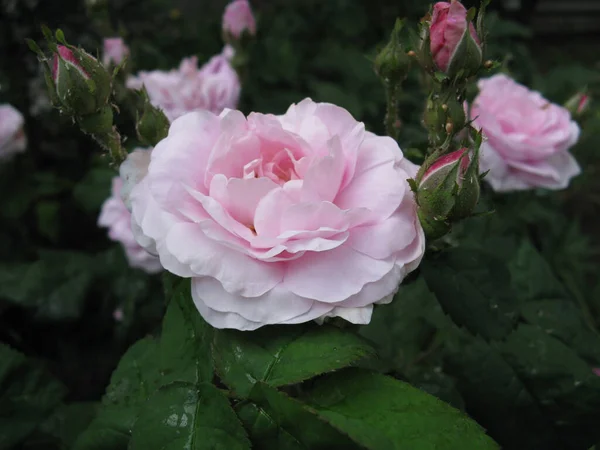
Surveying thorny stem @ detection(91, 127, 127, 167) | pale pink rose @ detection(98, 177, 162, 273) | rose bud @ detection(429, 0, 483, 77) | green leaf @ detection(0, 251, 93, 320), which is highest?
rose bud @ detection(429, 0, 483, 77)

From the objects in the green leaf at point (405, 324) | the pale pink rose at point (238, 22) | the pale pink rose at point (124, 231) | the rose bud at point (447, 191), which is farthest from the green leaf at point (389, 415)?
the pale pink rose at point (238, 22)

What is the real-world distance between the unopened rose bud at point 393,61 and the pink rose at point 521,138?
0.62 ft

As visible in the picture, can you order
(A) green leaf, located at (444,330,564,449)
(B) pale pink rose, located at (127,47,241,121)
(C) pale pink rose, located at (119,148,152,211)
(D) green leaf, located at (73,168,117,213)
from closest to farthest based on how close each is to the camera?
(C) pale pink rose, located at (119,148,152,211) < (A) green leaf, located at (444,330,564,449) < (B) pale pink rose, located at (127,47,241,121) < (D) green leaf, located at (73,168,117,213)

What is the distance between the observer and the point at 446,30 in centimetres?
42

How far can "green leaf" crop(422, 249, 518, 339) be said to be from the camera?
1.60 feet

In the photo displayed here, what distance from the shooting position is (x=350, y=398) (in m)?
0.36

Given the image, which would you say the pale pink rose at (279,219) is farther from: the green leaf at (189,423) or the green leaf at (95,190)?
the green leaf at (95,190)

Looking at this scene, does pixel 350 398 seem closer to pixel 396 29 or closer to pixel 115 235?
pixel 396 29

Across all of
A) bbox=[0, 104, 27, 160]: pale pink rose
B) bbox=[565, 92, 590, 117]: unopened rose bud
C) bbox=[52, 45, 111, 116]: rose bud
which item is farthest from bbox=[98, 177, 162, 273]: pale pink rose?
bbox=[565, 92, 590, 117]: unopened rose bud

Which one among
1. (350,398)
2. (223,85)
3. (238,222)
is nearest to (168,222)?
(238,222)

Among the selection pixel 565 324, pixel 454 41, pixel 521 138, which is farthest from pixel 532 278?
pixel 454 41

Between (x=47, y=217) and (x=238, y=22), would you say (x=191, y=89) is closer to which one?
(x=238, y=22)

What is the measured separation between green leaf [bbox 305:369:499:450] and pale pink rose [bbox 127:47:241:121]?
1.77ft

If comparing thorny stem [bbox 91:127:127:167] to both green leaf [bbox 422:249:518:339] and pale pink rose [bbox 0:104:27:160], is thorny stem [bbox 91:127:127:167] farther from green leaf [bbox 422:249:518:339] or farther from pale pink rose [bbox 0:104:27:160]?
pale pink rose [bbox 0:104:27:160]
